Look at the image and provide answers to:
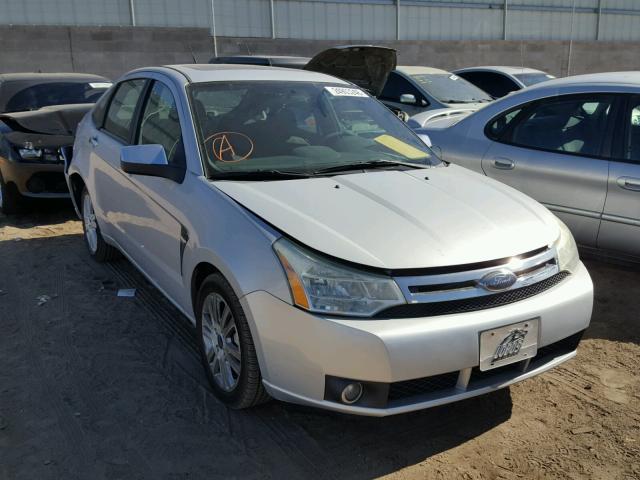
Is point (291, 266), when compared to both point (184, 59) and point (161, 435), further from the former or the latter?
point (184, 59)

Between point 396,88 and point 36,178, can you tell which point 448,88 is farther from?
point 36,178

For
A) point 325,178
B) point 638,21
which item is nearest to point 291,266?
point 325,178

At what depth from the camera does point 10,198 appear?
6.68 meters

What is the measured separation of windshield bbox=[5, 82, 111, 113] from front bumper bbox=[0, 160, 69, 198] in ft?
4.69

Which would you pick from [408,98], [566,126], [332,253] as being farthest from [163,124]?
[408,98]

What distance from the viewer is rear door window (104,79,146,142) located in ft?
14.4

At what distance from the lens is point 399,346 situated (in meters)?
2.43

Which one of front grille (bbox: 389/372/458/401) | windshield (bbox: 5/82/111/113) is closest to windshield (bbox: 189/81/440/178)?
front grille (bbox: 389/372/458/401)

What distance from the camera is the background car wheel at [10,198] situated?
260 inches

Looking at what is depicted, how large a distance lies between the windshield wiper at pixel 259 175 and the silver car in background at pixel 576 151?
7.36 ft

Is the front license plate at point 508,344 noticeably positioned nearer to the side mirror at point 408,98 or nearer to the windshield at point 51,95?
the side mirror at point 408,98

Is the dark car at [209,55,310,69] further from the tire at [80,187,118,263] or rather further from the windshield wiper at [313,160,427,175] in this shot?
the windshield wiper at [313,160,427,175]

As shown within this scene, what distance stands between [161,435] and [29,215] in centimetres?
503

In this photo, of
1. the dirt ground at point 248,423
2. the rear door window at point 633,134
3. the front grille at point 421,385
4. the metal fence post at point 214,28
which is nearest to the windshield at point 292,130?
the dirt ground at point 248,423
